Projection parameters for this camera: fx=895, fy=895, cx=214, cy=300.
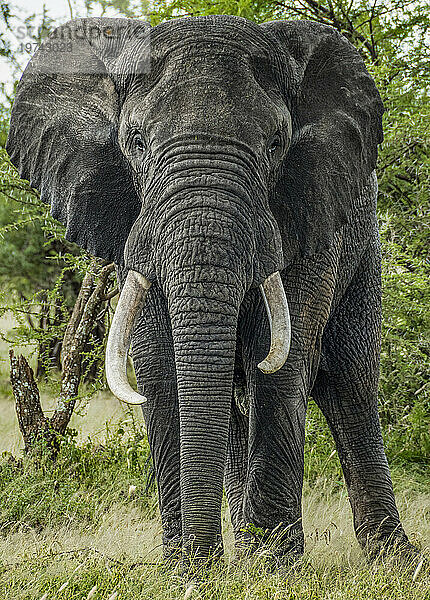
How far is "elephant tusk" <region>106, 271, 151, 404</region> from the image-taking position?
4.09 m

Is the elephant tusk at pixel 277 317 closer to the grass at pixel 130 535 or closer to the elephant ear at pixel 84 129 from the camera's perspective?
the elephant ear at pixel 84 129

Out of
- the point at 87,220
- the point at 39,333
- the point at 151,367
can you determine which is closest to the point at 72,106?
the point at 87,220

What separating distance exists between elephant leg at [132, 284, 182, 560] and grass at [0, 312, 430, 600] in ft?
1.24

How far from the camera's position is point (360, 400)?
6.13 m

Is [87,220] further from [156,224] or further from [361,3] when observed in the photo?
[361,3]

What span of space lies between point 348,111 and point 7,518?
380 centimetres

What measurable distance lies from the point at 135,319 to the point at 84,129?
115cm

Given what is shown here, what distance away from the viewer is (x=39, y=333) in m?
→ 9.23

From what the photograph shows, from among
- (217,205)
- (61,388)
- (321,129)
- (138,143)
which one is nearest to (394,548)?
(321,129)

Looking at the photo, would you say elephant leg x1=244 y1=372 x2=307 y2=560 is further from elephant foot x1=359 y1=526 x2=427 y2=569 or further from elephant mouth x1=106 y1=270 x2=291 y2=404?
elephant foot x1=359 y1=526 x2=427 y2=569

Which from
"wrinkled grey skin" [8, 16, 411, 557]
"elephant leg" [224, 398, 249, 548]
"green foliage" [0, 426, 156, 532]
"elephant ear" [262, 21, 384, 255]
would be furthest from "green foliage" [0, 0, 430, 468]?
"elephant ear" [262, 21, 384, 255]

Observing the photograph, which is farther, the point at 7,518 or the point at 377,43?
the point at 377,43

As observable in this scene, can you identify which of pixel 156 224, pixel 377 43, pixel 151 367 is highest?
pixel 377 43

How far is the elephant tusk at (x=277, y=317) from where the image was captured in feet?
14.0
